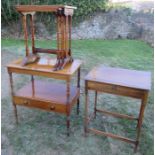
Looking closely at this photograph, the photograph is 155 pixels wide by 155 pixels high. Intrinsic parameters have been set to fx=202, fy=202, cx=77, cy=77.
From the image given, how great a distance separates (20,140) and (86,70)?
7.04ft

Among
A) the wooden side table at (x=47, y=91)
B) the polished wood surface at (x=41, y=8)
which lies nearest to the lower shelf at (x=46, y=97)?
the wooden side table at (x=47, y=91)

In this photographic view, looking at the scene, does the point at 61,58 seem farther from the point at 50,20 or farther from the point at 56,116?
the point at 50,20

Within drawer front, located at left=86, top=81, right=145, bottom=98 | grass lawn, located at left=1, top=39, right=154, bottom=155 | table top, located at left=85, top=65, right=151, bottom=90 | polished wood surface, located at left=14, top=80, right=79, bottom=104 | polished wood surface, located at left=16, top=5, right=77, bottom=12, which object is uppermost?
polished wood surface, located at left=16, top=5, right=77, bottom=12

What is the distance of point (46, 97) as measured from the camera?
211cm

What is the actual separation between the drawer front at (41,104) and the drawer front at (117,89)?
38cm

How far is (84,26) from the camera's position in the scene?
24.1ft

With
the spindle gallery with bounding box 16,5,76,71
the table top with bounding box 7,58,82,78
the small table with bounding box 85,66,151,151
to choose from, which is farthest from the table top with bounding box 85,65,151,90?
the spindle gallery with bounding box 16,5,76,71

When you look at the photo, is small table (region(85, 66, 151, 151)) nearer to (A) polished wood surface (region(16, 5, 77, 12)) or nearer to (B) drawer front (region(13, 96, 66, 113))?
(B) drawer front (region(13, 96, 66, 113))

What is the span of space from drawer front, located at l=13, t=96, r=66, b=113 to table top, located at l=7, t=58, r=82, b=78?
322 millimetres

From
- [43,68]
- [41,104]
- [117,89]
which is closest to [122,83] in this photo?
[117,89]

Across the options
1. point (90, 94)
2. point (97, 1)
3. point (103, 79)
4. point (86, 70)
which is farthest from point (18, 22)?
point (103, 79)

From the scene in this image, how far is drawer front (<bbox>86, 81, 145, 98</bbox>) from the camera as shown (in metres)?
1.69

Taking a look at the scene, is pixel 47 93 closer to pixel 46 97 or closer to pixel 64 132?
pixel 46 97

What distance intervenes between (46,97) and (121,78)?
0.80 meters
